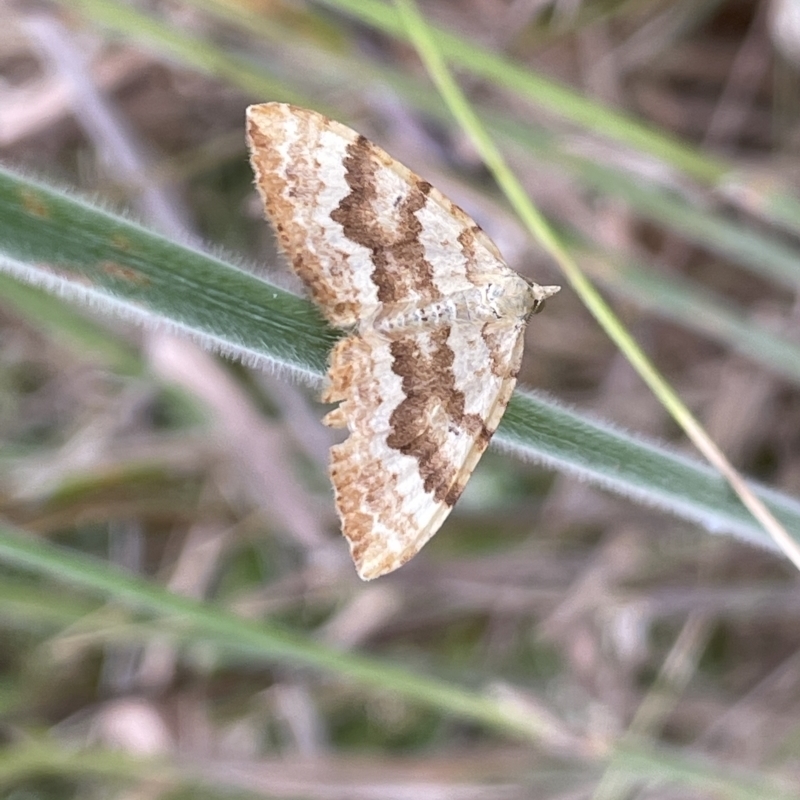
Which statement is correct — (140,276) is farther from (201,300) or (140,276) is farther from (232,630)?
(232,630)

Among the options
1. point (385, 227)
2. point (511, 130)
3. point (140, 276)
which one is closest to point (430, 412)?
point (385, 227)

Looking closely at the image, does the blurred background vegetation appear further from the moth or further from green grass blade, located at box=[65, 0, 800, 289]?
the moth

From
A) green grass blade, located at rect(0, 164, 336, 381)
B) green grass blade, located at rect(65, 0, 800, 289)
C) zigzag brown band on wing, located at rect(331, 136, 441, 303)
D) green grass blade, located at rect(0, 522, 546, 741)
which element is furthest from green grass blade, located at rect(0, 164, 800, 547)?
green grass blade, located at rect(65, 0, 800, 289)

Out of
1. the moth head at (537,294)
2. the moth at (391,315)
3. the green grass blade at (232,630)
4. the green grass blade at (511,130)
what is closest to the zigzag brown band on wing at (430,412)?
the moth at (391,315)

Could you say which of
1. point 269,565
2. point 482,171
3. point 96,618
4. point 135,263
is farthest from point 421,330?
point 269,565

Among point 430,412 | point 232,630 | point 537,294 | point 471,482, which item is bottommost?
point 471,482

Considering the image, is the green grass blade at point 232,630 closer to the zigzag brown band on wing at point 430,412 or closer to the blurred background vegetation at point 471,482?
the blurred background vegetation at point 471,482

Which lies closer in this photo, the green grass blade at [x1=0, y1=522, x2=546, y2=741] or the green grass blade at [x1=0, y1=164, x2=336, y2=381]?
the green grass blade at [x1=0, y1=164, x2=336, y2=381]

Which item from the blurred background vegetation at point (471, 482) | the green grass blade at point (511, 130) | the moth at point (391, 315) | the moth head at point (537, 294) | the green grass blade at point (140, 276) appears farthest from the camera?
the blurred background vegetation at point (471, 482)

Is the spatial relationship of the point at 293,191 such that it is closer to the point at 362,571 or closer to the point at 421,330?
the point at 421,330
